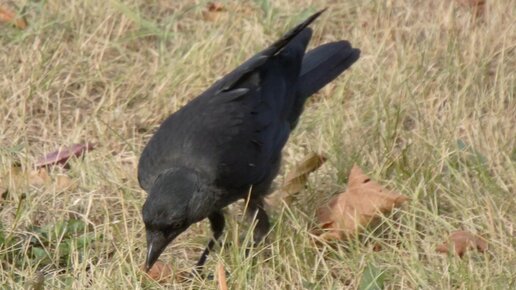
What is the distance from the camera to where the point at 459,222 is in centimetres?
514

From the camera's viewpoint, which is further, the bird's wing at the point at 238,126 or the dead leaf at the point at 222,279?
the bird's wing at the point at 238,126

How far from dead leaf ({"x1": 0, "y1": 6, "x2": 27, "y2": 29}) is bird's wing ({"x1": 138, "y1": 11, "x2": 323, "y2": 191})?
181cm

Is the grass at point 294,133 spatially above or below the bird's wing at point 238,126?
below

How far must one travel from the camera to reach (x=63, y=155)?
588 centimetres

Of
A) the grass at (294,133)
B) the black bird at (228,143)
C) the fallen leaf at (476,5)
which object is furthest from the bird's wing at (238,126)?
the fallen leaf at (476,5)

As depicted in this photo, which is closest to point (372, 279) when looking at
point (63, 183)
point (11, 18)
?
point (63, 183)

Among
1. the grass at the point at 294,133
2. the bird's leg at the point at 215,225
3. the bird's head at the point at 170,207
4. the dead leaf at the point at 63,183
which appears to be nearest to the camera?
the bird's head at the point at 170,207

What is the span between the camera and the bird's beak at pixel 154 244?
15.7 ft

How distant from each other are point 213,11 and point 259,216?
81.9 inches

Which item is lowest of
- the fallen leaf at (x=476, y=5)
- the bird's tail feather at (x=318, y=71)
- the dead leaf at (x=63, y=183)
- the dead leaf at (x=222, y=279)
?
the dead leaf at (x=63, y=183)

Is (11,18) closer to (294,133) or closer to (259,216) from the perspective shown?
(294,133)

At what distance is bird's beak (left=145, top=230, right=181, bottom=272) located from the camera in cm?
479

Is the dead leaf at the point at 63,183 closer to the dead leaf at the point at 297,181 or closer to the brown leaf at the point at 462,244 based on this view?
the dead leaf at the point at 297,181

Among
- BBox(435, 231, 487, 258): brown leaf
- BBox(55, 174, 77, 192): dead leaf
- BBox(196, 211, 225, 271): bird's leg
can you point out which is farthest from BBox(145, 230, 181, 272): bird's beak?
BBox(435, 231, 487, 258): brown leaf
